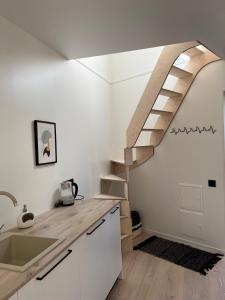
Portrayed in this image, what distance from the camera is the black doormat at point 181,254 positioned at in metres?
2.95

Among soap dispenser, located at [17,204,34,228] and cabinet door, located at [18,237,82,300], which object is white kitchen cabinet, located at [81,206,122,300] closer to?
cabinet door, located at [18,237,82,300]

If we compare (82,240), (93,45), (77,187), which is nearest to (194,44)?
(93,45)

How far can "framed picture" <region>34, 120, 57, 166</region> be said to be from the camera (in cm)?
219

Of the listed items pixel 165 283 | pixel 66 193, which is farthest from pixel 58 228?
pixel 165 283

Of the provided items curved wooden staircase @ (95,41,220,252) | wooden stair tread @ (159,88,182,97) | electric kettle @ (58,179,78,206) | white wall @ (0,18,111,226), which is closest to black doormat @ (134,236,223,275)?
curved wooden staircase @ (95,41,220,252)

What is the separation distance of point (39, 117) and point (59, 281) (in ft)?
4.36

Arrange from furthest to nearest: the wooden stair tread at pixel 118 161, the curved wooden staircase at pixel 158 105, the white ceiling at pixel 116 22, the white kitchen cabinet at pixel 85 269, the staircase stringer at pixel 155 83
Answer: the wooden stair tread at pixel 118 161, the curved wooden staircase at pixel 158 105, the staircase stringer at pixel 155 83, the white ceiling at pixel 116 22, the white kitchen cabinet at pixel 85 269

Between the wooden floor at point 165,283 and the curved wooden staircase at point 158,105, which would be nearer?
the wooden floor at point 165,283

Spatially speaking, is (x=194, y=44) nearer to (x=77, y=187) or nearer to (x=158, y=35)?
(x=158, y=35)

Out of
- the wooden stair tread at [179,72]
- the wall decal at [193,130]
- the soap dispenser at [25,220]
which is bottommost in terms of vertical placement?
the soap dispenser at [25,220]

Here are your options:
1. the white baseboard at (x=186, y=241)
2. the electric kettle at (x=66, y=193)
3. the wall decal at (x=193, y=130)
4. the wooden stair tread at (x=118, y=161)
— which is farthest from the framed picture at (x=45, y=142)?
the white baseboard at (x=186, y=241)

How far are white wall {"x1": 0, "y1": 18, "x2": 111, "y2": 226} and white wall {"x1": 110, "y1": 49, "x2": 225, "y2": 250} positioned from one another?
2.74 ft

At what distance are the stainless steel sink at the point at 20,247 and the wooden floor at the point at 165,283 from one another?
3.61ft

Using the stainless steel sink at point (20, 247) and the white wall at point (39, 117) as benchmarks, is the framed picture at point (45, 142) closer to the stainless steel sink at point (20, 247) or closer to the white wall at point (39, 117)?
the white wall at point (39, 117)
